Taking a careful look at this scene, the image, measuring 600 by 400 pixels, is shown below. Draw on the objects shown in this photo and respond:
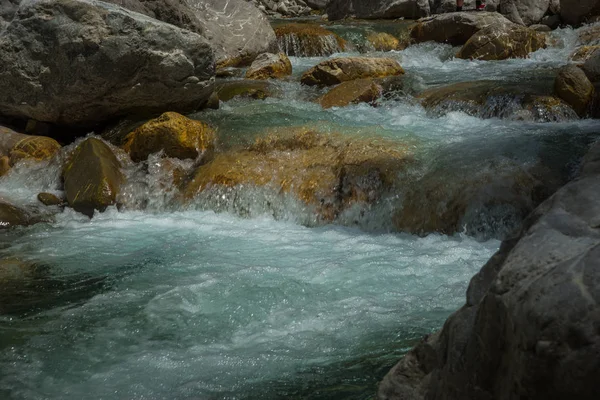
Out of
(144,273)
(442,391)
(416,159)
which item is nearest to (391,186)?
(416,159)

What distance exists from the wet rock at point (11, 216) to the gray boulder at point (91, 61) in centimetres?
212

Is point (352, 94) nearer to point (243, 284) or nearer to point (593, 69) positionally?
point (593, 69)

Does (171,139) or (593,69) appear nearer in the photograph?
(593,69)

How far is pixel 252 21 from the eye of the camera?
42.5 feet

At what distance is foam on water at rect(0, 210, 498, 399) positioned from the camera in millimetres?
3406

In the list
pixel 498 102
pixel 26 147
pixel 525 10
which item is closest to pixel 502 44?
pixel 498 102

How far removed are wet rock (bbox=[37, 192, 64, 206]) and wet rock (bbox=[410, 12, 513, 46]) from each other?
32.2 feet

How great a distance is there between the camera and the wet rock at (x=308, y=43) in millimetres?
14398

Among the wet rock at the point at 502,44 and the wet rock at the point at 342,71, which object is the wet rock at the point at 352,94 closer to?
the wet rock at the point at 342,71

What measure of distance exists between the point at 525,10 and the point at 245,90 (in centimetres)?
1095

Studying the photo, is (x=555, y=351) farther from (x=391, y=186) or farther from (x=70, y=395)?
(x=391, y=186)

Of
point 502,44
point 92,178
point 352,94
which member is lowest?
point 92,178

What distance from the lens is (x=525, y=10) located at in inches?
700

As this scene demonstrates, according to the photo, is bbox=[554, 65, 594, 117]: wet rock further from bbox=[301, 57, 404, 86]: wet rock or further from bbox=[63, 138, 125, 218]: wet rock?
bbox=[63, 138, 125, 218]: wet rock
